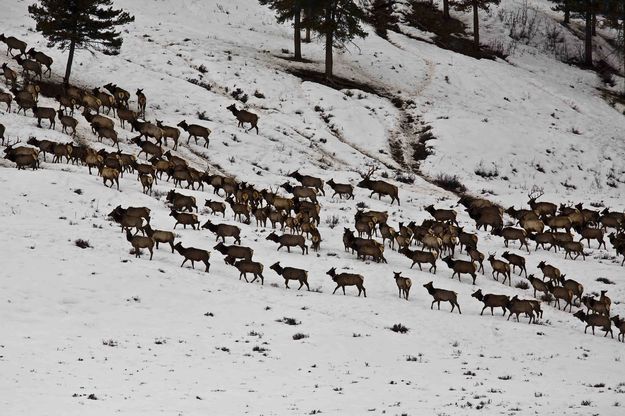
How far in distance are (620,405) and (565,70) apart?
174ft

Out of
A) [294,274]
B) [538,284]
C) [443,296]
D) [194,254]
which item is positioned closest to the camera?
[443,296]

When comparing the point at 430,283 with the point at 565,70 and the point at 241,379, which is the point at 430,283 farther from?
the point at 565,70

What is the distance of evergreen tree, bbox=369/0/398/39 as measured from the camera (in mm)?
65238

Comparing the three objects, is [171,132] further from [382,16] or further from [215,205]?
[382,16]

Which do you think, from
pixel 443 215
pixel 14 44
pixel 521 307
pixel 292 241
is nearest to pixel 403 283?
pixel 521 307

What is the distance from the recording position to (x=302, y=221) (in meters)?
26.3

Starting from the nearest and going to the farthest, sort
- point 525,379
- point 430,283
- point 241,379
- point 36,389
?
point 36,389, point 241,379, point 525,379, point 430,283

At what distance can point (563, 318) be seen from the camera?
72.4ft

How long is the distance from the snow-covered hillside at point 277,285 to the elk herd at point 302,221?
522mm

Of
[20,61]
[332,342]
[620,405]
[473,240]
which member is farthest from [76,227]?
[20,61]

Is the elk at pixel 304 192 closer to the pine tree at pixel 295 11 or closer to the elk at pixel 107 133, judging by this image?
the elk at pixel 107 133

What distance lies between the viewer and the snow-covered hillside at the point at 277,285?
1380 cm

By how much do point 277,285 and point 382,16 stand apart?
5205cm

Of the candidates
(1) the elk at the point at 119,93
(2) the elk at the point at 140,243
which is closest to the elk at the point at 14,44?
(1) the elk at the point at 119,93
